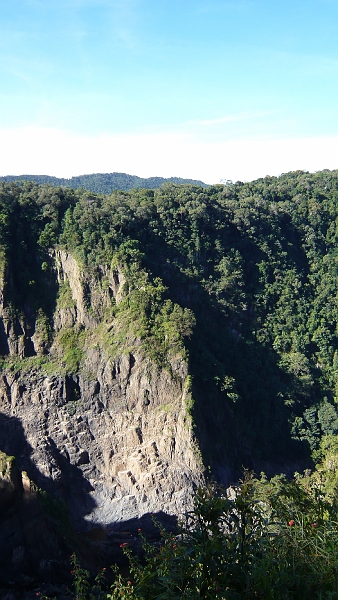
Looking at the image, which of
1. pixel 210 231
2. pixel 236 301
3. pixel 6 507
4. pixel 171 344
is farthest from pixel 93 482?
pixel 210 231

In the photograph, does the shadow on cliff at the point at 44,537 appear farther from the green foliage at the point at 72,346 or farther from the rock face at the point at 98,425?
the green foliage at the point at 72,346

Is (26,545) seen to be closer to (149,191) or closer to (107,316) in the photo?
(107,316)

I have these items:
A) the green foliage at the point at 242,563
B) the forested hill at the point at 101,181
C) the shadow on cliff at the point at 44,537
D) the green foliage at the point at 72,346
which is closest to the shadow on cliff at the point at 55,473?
the shadow on cliff at the point at 44,537

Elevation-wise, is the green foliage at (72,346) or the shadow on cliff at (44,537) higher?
the green foliage at (72,346)

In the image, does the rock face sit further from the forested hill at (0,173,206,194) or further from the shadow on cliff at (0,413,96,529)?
the forested hill at (0,173,206,194)

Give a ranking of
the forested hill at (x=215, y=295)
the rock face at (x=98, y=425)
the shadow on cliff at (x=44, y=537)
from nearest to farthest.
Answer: the shadow on cliff at (x=44, y=537) < the rock face at (x=98, y=425) < the forested hill at (x=215, y=295)

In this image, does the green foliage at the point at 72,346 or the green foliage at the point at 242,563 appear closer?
the green foliage at the point at 242,563

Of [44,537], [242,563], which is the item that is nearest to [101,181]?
[44,537]

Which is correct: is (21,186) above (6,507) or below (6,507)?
above
